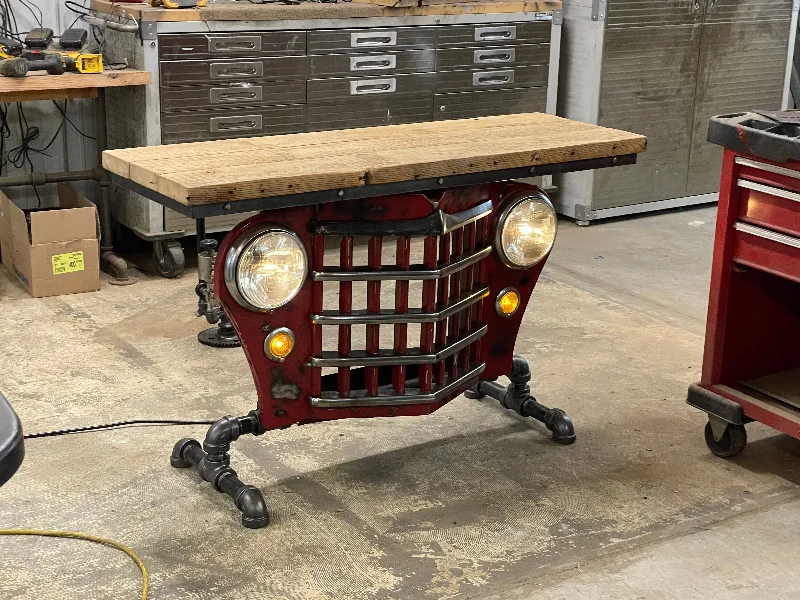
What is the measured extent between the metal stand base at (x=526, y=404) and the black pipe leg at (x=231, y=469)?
78 cm

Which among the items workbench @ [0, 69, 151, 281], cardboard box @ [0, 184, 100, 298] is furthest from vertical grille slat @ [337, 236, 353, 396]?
cardboard box @ [0, 184, 100, 298]

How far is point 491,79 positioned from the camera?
15.6 ft

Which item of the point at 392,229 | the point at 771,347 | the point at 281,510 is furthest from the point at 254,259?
the point at 771,347

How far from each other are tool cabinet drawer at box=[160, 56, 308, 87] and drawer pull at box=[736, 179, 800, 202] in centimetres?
209

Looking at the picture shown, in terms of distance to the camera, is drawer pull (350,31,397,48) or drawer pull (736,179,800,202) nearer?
drawer pull (736,179,800,202)

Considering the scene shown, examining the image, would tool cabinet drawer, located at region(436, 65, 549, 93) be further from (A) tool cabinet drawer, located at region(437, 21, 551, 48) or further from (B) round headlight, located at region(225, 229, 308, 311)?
(B) round headlight, located at region(225, 229, 308, 311)

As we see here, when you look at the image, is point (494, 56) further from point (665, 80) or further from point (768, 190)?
point (768, 190)

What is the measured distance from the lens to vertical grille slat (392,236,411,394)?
2.49 meters

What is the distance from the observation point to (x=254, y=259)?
2285 mm

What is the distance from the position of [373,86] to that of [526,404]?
1.93 meters

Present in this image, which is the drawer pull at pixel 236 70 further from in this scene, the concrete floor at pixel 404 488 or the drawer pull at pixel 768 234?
the drawer pull at pixel 768 234

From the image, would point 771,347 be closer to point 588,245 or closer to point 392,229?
point 392,229

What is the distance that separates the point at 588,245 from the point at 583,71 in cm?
80

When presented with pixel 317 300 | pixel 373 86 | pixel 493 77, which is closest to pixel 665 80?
pixel 493 77
